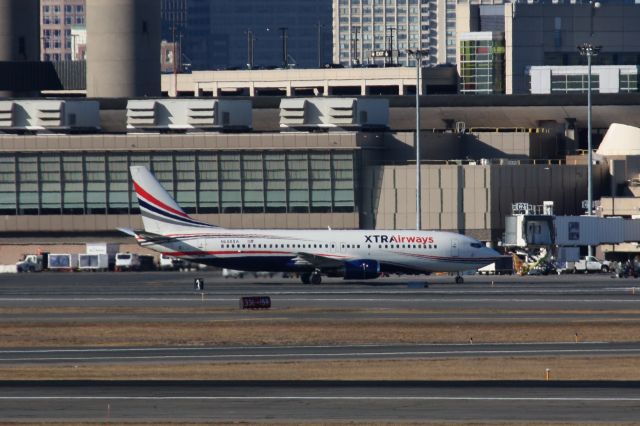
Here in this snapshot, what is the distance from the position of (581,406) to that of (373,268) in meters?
66.3

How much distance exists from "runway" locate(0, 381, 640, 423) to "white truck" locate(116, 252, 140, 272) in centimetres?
9339

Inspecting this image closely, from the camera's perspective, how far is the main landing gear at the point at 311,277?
113750 millimetres

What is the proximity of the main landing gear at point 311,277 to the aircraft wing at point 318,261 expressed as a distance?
0.70 m

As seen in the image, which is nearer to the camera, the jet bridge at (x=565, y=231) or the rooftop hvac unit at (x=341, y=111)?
the jet bridge at (x=565, y=231)

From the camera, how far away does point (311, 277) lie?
11444 cm

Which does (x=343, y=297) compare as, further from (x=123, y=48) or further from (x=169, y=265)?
(x=123, y=48)

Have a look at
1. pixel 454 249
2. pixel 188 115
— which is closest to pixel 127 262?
pixel 188 115

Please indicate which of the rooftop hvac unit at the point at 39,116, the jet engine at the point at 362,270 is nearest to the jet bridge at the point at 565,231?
the jet engine at the point at 362,270

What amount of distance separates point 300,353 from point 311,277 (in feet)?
174

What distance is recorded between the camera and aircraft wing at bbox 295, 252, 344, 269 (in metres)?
113

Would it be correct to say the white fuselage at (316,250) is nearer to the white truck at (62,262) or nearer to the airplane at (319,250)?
the airplane at (319,250)

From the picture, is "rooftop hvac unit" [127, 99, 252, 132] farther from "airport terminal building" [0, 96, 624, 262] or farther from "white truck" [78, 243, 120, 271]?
"white truck" [78, 243, 120, 271]

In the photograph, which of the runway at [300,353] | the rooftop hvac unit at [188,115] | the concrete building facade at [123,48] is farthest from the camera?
the concrete building facade at [123,48]

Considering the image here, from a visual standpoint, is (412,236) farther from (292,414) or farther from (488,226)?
(292,414)
